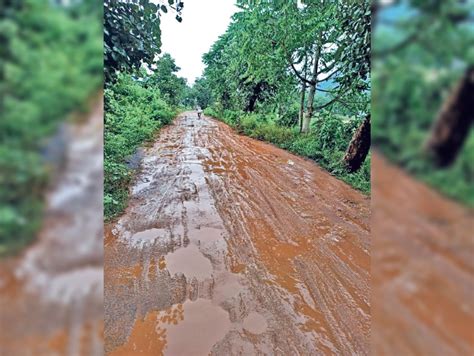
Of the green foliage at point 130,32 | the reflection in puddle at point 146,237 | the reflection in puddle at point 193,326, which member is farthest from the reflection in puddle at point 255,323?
the green foliage at point 130,32

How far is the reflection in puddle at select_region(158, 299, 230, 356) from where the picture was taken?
2513 mm

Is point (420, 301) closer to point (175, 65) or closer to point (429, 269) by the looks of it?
point (429, 269)

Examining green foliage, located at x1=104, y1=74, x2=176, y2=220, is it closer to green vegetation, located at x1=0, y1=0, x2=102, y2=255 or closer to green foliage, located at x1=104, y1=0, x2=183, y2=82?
green foliage, located at x1=104, y1=0, x2=183, y2=82

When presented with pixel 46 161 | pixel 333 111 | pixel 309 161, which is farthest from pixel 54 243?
pixel 333 111

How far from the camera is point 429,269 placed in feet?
2.35

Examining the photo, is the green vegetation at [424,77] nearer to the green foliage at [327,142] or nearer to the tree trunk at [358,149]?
the green foliage at [327,142]

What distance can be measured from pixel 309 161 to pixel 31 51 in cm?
857

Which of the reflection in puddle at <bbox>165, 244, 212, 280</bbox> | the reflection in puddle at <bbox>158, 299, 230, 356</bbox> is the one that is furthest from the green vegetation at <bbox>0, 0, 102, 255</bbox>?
the reflection in puddle at <bbox>165, 244, 212, 280</bbox>

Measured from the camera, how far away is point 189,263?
12.1 ft

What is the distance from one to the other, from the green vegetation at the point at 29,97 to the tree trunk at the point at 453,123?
2.66 feet

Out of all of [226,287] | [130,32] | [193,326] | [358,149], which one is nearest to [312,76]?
[358,149]

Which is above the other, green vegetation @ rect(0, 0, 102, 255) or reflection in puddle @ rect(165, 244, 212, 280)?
green vegetation @ rect(0, 0, 102, 255)

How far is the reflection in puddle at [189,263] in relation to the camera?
348cm

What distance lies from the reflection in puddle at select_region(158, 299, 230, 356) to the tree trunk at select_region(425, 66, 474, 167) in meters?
2.31
